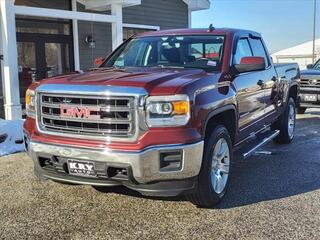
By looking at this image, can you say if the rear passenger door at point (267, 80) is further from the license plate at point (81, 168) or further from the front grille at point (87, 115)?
the license plate at point (81, 168)

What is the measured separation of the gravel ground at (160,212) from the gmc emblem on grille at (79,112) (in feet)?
3.29

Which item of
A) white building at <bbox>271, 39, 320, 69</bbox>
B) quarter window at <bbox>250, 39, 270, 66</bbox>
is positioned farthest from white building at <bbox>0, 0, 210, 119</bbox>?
white building at <bbox>271, 39, 320, 69</bbox>

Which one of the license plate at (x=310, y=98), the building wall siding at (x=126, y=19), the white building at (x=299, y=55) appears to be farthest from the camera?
the white building at (x=299, y=55)

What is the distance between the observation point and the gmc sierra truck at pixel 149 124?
4.11 meters

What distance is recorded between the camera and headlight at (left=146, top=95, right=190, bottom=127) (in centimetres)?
411

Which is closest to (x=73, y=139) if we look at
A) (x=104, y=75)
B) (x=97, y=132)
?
(x=97, y=132)

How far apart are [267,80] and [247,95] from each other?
1.06m

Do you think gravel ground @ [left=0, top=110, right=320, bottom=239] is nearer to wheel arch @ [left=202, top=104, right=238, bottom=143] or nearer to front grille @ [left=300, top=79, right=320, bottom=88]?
wheel arch @ [left=202, top=104, right=238, bottom=143]

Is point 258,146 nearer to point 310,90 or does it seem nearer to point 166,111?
point 166,111

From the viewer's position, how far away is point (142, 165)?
13.2 feet

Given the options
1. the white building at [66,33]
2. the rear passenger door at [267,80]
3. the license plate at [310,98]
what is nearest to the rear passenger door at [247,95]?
the rear passenger door at [267,80]

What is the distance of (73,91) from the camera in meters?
4.35

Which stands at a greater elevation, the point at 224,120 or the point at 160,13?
the point at 160,13

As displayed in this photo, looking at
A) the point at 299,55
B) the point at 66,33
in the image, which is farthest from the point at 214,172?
the point at 299,55
